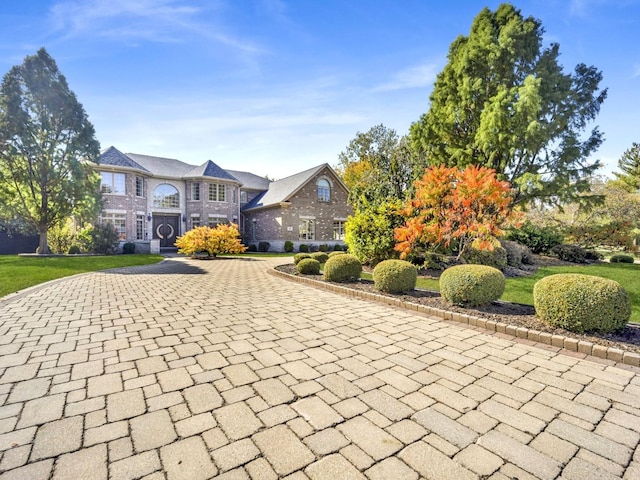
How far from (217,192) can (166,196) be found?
12.9ft

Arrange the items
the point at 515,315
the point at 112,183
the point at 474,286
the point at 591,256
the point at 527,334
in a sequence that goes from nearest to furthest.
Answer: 1. the point at 527,334
2. the point at 515,315
3. the point at 474,286
4. the point at 591,256
5. the point at 112,183

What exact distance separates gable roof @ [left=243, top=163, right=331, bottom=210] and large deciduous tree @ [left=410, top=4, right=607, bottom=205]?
10.8 meters

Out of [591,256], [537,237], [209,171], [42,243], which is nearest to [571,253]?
[537,237]

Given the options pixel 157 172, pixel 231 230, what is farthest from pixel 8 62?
pixel 231 230

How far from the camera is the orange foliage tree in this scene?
8.33 meters

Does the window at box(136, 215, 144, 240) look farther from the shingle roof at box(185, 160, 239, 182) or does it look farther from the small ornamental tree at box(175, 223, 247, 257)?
the small ornamental tree at box(175, 223, 247, 257)

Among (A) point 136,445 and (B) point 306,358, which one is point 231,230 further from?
(A) point 136,445

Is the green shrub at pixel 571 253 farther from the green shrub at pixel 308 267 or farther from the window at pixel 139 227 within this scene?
the window at pixel 139 227

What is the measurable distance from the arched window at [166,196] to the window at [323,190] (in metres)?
11.7

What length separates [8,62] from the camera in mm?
17219

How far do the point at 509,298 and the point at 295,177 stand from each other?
22.2 m

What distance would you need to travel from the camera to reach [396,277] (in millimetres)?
6945

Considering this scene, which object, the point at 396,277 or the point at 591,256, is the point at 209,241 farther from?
the point at 591,256

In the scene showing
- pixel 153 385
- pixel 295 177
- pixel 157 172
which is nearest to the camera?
pixel 153 385
